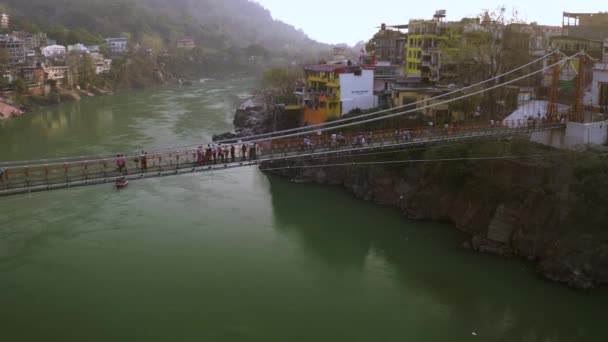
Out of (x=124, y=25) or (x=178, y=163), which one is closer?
(x=178, y=163)

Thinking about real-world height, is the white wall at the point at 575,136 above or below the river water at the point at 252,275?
above

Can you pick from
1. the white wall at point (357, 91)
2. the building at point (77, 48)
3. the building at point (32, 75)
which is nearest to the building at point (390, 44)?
the white wall at point (357, 91)

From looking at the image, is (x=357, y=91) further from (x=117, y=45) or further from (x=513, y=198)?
(x=117, y=45)

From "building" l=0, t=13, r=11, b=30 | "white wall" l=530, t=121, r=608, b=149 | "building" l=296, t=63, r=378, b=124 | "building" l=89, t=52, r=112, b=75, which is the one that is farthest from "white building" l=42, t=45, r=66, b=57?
"white wall" l=530, t=121, r=608, b=149

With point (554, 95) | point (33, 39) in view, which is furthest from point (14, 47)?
point (554, 95)

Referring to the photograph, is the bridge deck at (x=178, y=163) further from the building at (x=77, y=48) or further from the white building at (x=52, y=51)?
the building at (x=77, y=48)
